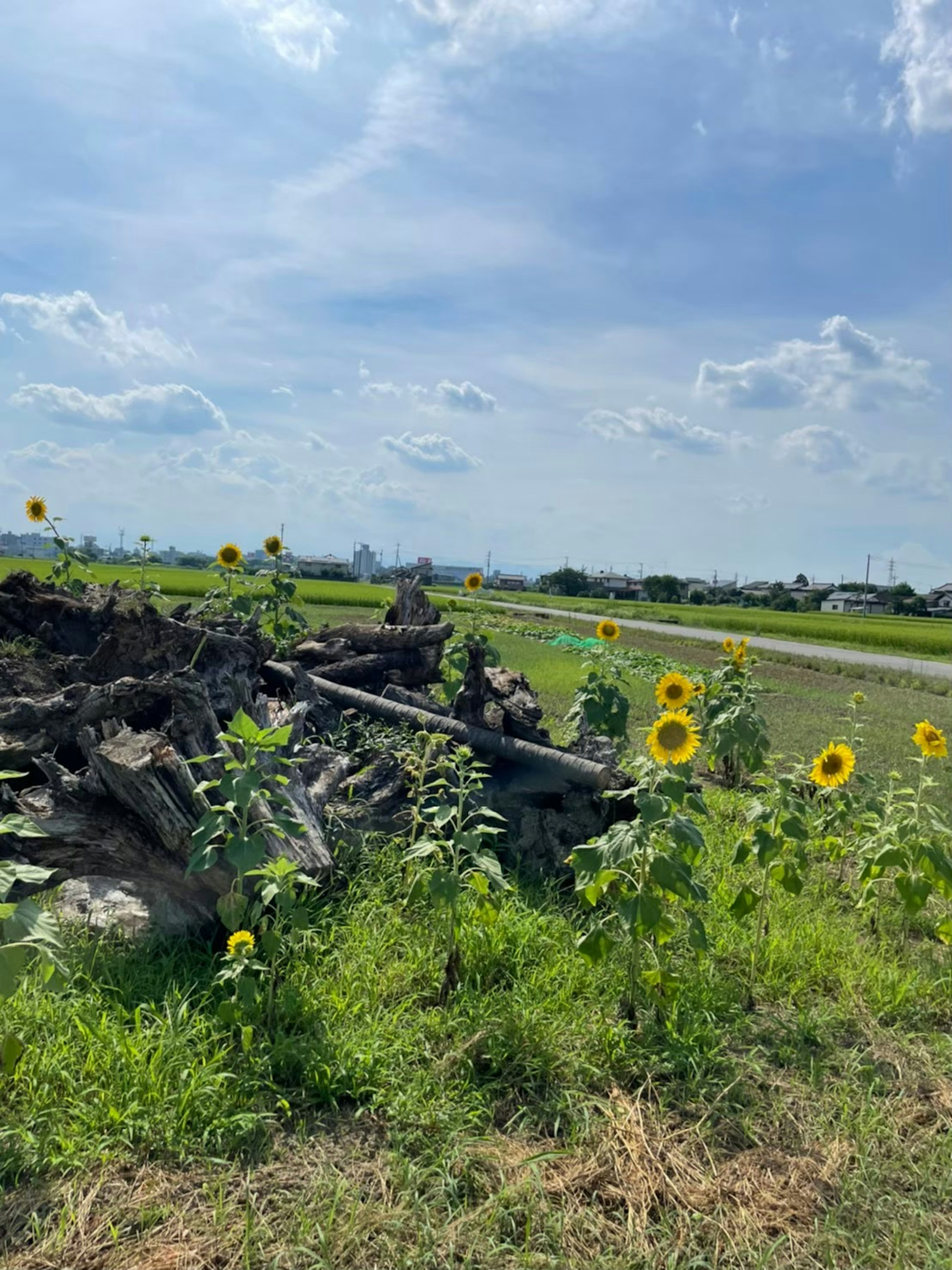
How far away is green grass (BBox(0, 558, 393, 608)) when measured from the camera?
35.2 m

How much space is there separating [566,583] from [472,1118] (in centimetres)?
9068

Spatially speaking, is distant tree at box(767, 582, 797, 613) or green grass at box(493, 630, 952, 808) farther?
distant tree at box(767, 582, 797, 613)

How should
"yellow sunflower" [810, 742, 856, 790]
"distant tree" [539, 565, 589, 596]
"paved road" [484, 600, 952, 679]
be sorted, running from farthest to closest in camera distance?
"distant tree" [539, 565, 589, 596] → "paved road" [484, 600, 952, 679] → "yellow sunflower" [810, 742, 856, 790]

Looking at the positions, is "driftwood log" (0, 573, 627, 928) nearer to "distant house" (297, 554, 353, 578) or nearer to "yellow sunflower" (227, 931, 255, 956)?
"yellow sunflower" (227, 931, 255, 956)

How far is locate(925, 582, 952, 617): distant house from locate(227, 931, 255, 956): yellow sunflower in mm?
80654

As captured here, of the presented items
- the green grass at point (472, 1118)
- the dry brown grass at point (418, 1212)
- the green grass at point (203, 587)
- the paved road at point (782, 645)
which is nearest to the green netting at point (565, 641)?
the paved road at point (782, 645)

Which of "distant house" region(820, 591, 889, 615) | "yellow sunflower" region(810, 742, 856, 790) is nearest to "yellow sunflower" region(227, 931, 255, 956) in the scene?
"yellow sunflower" region(810, 742, 856, 790)

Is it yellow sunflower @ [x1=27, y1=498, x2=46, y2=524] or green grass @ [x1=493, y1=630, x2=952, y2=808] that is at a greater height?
yellow sunflower @ [x1=27, y1=498, x2=46, y2=524]

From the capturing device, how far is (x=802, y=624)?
4466 cm

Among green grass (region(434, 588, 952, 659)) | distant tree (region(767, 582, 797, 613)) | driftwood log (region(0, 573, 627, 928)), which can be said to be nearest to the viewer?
driftwood log (region(0, 573, 627, 928))

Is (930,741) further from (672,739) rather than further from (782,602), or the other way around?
(782,602)

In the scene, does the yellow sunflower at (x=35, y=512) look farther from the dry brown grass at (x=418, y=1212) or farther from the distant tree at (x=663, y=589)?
the distant tree at (x=663, y=589)

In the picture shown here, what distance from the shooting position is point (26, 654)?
5.45 metres

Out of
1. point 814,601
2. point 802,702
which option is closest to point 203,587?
point 802,702
